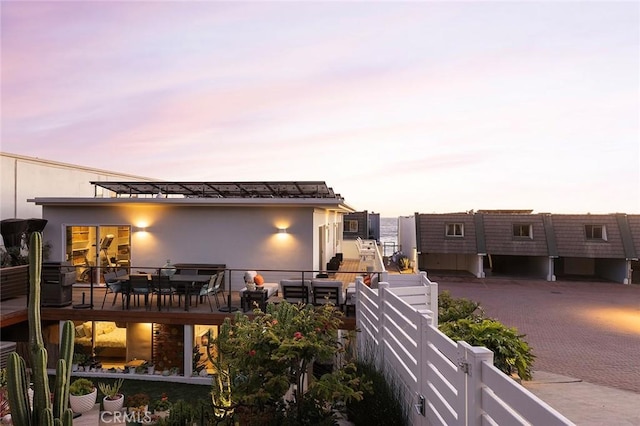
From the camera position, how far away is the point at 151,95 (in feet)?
56.2

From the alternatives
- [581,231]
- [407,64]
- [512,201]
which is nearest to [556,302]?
[581,231]

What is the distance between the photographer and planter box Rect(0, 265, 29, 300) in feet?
37.0

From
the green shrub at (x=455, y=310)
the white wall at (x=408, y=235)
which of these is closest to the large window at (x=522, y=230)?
the white wall at (x=408, y=235)

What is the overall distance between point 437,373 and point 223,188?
13.4m

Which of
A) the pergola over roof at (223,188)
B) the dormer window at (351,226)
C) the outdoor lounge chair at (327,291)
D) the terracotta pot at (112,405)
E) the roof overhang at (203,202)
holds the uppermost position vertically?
the pergola over roof at (223,188)

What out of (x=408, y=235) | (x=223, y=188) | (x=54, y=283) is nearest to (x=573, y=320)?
(x=223, y=188)

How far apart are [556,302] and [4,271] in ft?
70.5

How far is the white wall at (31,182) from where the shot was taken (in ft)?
60.2

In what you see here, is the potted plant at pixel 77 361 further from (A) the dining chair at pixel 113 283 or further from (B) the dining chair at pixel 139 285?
(B) the dining chair at pixel 139 285

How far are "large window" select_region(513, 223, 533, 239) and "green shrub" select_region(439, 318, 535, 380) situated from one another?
21.2 meters

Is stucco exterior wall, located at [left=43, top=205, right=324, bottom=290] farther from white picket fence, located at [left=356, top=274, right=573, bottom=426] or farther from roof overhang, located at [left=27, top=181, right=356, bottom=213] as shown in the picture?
white picket fence, located at [left=356, top=274, right=573, bottom=426]

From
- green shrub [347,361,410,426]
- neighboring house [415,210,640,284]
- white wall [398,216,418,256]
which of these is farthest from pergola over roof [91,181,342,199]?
white wall [398,216,418,256]

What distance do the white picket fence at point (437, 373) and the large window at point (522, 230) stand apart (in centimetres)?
2254

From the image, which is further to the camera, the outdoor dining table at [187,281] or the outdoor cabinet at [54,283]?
the outdoor cabinet at [54,283]
